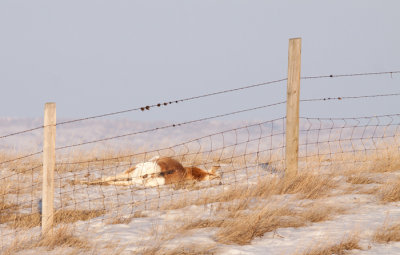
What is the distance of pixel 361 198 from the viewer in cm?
761

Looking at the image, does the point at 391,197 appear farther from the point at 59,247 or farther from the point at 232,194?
the point at 59,247

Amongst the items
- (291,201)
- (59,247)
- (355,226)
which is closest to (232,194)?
(291,201)

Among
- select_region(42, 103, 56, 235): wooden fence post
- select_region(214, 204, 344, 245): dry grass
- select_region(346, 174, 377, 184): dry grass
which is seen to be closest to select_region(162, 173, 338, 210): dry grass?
select_region(346, 174, 377, 184): dry grass

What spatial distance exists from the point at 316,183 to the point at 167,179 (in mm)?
2860

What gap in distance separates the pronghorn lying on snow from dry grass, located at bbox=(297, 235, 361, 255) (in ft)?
14.6

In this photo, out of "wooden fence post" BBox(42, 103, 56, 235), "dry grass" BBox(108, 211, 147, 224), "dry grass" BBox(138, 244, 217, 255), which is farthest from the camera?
"dry grass" BBox(108, 211, 147, 224)

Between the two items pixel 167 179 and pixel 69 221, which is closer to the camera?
pixel 69 221

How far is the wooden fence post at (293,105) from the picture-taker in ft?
28.8

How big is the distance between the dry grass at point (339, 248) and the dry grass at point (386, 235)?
271mm

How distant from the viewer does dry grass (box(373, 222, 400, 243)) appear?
569 centimetres

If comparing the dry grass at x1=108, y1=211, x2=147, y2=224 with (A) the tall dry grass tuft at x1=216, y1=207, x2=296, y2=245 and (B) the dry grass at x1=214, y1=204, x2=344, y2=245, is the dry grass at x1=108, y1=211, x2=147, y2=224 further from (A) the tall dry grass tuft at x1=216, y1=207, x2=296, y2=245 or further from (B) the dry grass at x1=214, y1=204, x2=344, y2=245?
(A) the tall dry grass tuft at x1=216, y1=207, x2=296, y2=245

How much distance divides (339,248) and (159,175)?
488 cm

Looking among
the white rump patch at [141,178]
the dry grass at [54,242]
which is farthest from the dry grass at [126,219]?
the white rump patch at [141,178]

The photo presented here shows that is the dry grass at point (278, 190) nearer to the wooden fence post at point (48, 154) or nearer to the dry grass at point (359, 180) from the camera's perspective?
the dry grass at point (359, 180)
